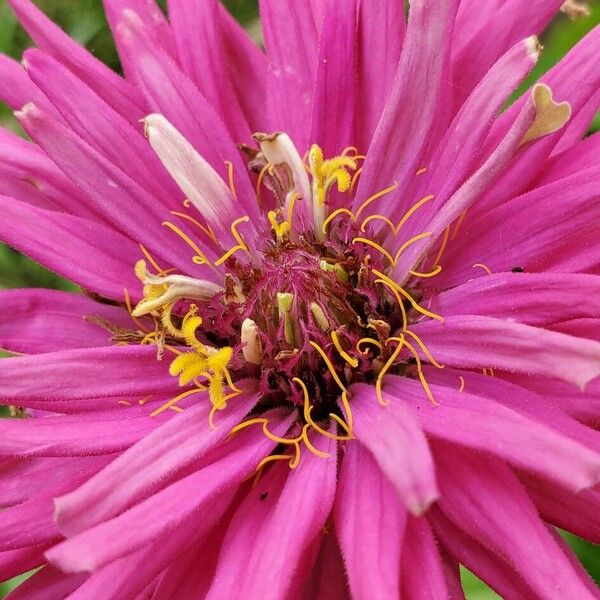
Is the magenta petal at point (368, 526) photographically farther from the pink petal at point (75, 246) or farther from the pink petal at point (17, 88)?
the pink petal at point (17, 88)

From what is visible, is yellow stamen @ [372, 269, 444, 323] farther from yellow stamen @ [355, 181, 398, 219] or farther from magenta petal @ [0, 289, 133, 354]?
magenta petal @ [0, 289, 133, 354]

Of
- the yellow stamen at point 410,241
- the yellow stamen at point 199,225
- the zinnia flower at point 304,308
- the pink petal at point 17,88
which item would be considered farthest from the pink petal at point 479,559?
the pink petal at point 17,88

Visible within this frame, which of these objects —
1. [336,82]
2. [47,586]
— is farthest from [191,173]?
[47,586]

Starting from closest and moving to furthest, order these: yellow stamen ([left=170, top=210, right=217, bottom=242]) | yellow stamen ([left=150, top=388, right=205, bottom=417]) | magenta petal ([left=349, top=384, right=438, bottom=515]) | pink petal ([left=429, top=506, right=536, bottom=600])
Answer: magenta petal ([left=349, top=384, right=438, bottom=515]) < pink petal ([left=429, top=506, right=536, bottom=600]) < yellow stamen ([left=150, top=388, right=205, bottom=417]) < yellow stamen ([left=170, top=210, right=217, bottom=242])

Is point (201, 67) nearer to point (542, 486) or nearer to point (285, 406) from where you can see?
point (285, 406)

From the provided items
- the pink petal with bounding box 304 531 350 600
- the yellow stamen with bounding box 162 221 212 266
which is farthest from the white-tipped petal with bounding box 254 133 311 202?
the pink petal with bounding box 304 531 350 600

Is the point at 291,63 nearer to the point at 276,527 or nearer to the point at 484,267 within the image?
the point at 484,267

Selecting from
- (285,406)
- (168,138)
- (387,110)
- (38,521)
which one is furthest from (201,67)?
(38,521)
